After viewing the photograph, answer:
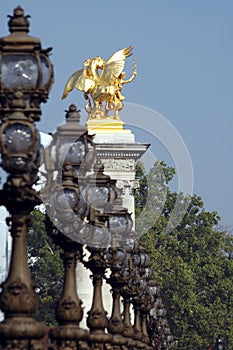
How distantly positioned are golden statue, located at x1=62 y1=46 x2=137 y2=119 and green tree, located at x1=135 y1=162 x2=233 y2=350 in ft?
35.7

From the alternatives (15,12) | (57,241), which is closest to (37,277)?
(57,241)

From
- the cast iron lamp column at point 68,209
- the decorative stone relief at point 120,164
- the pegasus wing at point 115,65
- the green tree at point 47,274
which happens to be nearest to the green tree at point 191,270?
the green tree at point 47,274

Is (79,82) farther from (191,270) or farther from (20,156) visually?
(20,156)

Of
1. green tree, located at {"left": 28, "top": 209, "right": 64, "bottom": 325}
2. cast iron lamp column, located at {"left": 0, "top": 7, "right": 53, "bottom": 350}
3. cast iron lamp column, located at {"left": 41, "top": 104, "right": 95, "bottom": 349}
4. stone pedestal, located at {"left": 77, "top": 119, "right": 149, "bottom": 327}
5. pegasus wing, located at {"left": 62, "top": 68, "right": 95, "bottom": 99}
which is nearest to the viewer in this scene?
cast iron lamp column, located at {"left": 0, "top": 7, "right": 53, "bottom": 350}

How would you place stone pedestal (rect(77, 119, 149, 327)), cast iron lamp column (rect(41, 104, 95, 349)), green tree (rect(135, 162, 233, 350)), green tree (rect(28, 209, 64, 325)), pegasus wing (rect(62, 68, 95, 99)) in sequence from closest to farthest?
cast iron lamp column (rect(41, 104, 95, 349))
stone pedestal (rect(77, 119, 149, 327))
pegasus wing (rect(62, 68, 95, 99))
green tree (rect(28, 209, 64, 325))
green tree (rect(135, 162, 233, 350))

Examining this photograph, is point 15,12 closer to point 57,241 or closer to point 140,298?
point 57,241

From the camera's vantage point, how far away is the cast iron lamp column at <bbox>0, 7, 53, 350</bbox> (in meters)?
17.3

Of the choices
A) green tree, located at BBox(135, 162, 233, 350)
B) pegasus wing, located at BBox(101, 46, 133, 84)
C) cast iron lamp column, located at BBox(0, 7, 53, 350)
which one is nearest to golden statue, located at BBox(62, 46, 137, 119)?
pegasus wing, located at BBox(101, 46, 133, 84)

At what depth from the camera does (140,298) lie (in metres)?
43.4

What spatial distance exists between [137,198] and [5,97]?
83.2 m

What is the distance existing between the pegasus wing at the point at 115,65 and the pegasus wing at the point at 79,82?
760mm

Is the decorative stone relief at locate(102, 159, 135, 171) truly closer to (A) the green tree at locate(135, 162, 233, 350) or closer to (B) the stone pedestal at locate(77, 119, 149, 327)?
(B) the stone pedestal at locate(77, 119, 149, 327)

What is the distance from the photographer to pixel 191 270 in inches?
3976

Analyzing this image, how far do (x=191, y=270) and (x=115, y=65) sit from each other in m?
28.6
